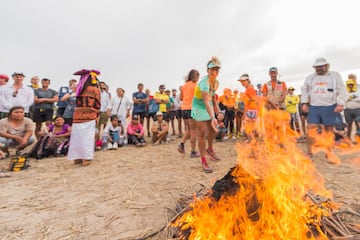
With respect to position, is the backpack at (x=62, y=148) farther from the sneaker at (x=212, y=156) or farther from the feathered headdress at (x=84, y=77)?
the sneaker at (x=212, y=156)

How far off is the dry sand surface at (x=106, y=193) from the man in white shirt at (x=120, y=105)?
3826 mm

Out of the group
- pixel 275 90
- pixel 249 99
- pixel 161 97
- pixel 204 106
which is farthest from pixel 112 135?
pixel 275 90

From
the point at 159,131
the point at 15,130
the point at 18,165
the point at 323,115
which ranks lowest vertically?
the point at 18,165

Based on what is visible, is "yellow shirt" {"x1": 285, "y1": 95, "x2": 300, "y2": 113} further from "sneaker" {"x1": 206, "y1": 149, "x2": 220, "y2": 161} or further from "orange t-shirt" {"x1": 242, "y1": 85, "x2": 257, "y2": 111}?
"sneaker" {"x1": 206, "y1": 149, "x2": 220, "y2": 161}

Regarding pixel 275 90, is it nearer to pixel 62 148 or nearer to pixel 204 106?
pixel 204 106

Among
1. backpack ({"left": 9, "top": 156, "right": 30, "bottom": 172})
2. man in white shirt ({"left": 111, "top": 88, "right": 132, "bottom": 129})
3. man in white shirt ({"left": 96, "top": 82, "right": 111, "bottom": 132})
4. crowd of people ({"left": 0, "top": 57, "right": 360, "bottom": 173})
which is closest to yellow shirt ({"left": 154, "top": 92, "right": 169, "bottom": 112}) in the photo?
crowd of people ({"left": 0, "top": 57, "right": 360, "bottom": 173})

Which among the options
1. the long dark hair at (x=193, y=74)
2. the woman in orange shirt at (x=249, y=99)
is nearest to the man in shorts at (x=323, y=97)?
the woman in orange shirt at (x=249, y=99)

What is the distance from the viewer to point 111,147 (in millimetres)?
7766

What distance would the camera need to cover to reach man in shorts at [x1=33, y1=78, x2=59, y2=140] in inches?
306

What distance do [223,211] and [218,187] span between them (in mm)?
279

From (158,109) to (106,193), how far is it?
685 cm

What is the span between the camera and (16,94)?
23.0 ft

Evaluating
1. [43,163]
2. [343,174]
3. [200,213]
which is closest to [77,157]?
[43,163]

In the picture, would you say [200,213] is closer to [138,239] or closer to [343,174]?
[138,239]
